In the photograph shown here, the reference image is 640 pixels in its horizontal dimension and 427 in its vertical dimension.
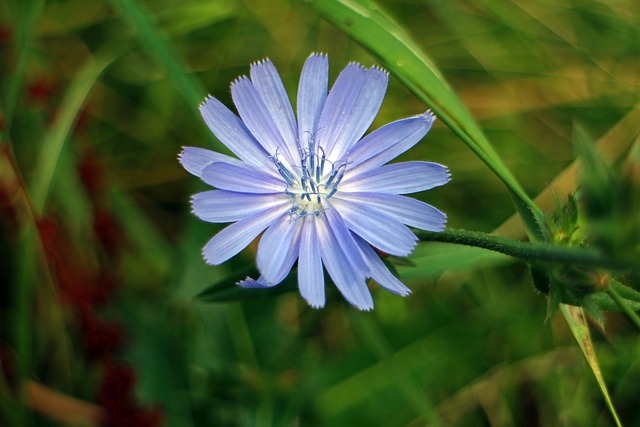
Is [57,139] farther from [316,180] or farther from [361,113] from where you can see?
[361,113]

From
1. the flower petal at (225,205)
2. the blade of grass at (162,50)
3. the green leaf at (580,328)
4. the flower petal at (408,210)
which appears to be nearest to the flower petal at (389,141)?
the flower petal at (408,210)

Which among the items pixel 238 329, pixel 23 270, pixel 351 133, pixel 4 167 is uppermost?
pixel 4 167

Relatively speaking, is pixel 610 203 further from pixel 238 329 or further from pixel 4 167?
pixel 4 167

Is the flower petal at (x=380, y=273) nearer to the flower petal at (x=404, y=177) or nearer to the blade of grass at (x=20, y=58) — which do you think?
the flower petal at (x=404, y=177)

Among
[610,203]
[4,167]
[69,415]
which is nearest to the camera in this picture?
[610,203]

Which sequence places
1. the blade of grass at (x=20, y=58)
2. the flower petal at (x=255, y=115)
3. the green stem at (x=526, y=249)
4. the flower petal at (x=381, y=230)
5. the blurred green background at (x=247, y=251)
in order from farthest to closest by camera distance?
the blurred green background at (x=247, y=251), the blade of grass at (x=20, y=58), the flower petal at (x=255, y=115), the flower petal at (x=381, y=230), the green stem at (x=526, y=249)

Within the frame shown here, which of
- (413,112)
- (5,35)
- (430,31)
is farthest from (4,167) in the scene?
(430,31)
